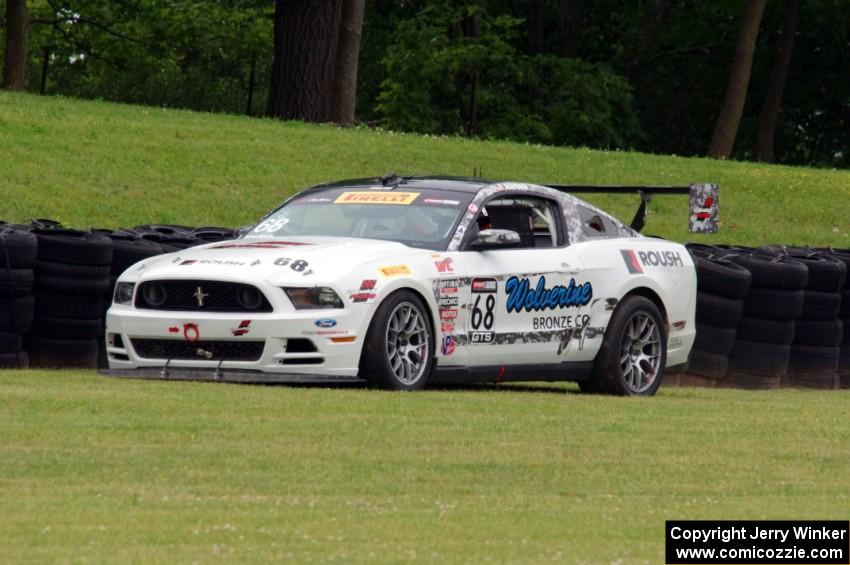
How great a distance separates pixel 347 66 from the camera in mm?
38719

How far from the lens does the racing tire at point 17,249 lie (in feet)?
41.8

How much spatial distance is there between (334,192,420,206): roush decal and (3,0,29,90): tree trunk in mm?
28954

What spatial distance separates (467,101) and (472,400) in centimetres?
4514

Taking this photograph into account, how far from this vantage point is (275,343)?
11430 millimetres

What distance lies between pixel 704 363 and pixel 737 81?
1395 inches

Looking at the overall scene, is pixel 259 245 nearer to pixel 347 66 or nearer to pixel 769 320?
pixel 769 320

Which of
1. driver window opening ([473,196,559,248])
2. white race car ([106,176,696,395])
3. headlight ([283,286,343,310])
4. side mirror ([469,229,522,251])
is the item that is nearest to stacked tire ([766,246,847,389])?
white race car ([106,176,696,395])

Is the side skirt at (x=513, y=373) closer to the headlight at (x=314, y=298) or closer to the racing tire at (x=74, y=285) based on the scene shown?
the headlight at (x=314, y=298)

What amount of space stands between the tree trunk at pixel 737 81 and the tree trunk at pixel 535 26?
10124 millimetres

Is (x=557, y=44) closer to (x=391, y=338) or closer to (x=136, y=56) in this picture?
(x=136, y=56)

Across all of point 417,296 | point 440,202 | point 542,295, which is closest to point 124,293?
point 417,296

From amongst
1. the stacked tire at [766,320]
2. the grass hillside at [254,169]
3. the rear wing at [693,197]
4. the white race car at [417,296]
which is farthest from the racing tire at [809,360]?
the grass hillside at [254,169]

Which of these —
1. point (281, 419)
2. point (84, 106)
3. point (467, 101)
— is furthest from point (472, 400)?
point (467, 101)

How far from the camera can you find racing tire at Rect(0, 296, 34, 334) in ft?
42.0
